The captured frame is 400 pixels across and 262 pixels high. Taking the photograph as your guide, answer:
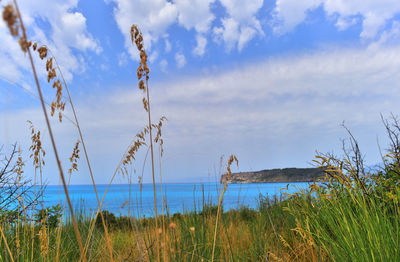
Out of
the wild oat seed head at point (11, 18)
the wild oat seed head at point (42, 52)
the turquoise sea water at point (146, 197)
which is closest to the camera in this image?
the wild oat seed head at point (11, 18)

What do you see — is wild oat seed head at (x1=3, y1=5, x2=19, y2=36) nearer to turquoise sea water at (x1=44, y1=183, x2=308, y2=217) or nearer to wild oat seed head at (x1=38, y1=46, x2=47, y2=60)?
wild oat seed head at (x1=38, y1=46, x2=47, y2=60)

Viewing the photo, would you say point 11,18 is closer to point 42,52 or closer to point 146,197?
point 42,52

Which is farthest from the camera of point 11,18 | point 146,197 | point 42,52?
point 146,197

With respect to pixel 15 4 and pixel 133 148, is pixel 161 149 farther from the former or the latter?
pixel 15 4

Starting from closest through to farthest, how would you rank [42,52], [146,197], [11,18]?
[11,18], [42,52], [146,197]

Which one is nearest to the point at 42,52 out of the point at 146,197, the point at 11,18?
the point at 11,18

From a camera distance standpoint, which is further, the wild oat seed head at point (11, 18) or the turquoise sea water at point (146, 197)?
the turquoise sea water at point (146, 197)

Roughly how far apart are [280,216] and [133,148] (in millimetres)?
4068

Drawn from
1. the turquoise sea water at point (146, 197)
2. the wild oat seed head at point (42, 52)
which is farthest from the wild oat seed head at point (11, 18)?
the turquoise sea water at point (146, 197)

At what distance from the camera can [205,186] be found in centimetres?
400

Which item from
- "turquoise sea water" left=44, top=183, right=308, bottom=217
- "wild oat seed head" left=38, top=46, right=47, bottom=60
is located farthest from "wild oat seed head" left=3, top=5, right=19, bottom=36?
"turquoise sea water" left=44, top=183, right=308, bottom=217

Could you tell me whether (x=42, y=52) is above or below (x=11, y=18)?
above

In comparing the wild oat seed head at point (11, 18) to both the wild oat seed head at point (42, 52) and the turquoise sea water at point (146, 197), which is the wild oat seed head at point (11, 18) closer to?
the wild oat seed head at point (42, 52)

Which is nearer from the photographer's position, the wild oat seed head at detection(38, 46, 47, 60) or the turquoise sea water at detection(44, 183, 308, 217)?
the wild oat seed head at detection(38, 46, 47, 60)
